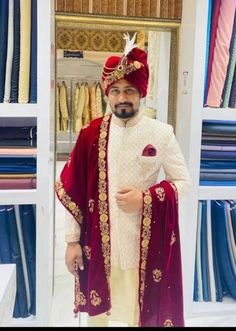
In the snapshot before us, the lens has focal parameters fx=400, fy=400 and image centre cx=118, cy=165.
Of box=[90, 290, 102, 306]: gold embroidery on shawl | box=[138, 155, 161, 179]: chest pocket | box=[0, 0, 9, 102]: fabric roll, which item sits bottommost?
box=[90, 290, 102, 306]: gold embroidery on shawl

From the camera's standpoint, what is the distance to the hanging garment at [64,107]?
9.64 ft

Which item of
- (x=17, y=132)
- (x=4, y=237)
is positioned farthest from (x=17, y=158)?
(x=4, y=237)

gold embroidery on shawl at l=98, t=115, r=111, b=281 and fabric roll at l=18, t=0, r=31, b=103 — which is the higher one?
fabric roll at l=18, t=0, r=31, b=103

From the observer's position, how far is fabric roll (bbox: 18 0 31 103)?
1801 millimetres

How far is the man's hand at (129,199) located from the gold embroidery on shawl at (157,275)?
0.26 meters

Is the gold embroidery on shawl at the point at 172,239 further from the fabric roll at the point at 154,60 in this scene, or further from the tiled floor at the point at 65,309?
the fabric roll at the point at 154,60

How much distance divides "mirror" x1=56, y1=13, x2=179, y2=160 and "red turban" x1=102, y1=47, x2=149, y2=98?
843mm

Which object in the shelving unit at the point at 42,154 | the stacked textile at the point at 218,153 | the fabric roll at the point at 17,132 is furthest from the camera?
the stacked textile at the point at 218,153

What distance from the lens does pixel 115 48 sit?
8.12 feet

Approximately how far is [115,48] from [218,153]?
918 mm

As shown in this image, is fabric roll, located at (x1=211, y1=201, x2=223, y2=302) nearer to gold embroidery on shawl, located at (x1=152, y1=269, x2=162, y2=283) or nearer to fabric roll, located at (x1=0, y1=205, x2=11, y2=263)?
gold embroidery on shawl, located at (x1=152, y1=269, x2=162, y2=283)

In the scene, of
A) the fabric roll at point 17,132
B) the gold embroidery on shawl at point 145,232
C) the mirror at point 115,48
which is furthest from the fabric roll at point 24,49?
the gold embroidery on shawl at point 145,232

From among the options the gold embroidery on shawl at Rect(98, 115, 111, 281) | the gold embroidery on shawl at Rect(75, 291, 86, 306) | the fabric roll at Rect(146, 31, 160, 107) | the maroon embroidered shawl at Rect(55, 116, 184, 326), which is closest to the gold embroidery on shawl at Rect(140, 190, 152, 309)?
the maroon embroidered shawl at Rect(55, 116, 184, 326)

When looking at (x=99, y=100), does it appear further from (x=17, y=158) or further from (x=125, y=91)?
(x=125, y=91)
